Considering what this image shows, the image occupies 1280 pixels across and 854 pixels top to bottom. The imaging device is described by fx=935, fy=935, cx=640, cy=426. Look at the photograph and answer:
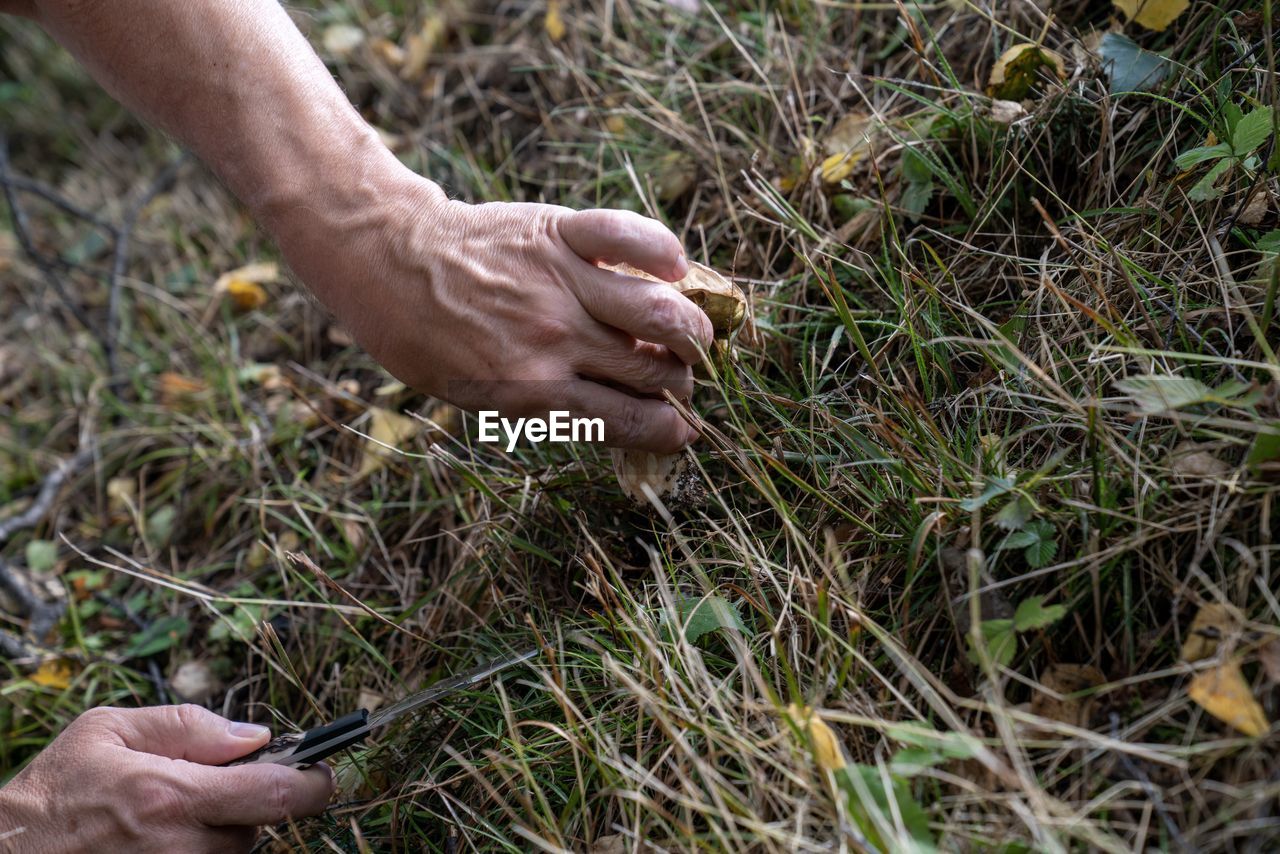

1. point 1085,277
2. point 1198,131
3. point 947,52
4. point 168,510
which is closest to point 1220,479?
point 1085,277

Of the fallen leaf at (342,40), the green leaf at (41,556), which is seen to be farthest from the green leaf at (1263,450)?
the fallen leaf at (342,40)

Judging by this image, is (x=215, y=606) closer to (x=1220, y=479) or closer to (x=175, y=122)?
(x=175, y=122)

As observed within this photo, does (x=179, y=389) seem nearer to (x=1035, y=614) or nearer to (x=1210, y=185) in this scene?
(x=1035, y=614)

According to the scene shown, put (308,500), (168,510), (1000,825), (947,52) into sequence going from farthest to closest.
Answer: (168,510)
(308,500)
(947,52)
(1000,825)

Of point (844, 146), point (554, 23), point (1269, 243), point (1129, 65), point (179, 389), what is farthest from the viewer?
point (554, 23)

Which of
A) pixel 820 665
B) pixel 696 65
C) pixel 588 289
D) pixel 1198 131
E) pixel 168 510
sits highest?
pixel 1198 131

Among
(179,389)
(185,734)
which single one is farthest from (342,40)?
(185,734)
